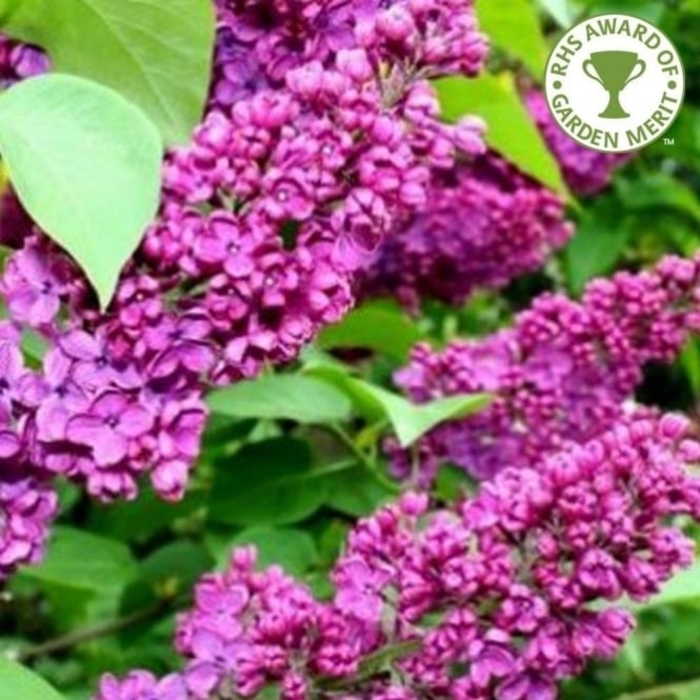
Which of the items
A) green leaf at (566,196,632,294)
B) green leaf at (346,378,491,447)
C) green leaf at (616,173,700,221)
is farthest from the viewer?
green leaf at (616,173,700,221)

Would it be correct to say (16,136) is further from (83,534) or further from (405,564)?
(83,534)

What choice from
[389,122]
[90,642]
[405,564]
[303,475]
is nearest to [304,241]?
[389,122]

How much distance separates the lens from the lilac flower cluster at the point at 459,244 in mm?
1979

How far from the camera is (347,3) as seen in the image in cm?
113

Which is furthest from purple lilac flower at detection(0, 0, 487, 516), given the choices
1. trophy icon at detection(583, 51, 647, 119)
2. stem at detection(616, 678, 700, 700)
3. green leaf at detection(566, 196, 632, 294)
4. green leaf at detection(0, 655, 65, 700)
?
green leaf at detection(566, 196, 632, 294)

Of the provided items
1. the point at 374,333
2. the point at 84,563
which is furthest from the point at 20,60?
the point at 84,563

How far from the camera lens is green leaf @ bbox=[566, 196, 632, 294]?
2643 millimetres

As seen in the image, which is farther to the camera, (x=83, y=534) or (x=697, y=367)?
(x=697, y=367)

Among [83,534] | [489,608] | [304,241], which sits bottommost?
[83,534]

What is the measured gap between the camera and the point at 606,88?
1578 millimetres

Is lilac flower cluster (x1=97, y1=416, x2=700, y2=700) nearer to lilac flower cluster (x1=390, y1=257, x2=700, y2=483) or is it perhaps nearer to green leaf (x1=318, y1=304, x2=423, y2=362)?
lilac flower cluster (x1=390, y1=257, x2=700, y2=483)

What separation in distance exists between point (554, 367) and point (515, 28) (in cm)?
25

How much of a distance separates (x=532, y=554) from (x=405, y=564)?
0.07 meters

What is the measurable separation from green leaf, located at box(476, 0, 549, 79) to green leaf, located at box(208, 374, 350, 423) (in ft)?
0.94
